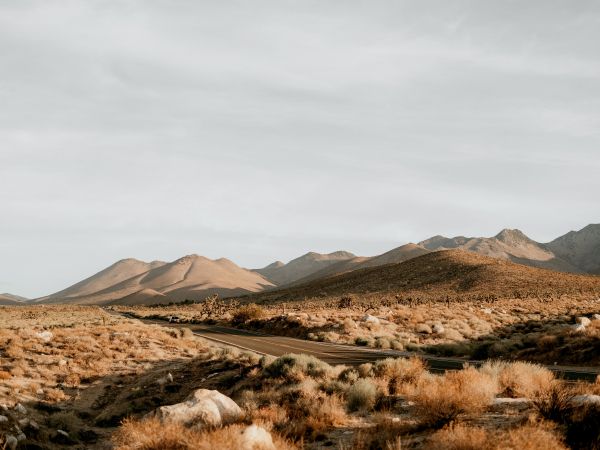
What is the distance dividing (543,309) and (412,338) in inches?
825

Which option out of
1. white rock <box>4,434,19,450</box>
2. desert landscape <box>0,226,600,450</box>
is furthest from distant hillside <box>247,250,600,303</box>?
white rock <box>4,434,19,450</box>

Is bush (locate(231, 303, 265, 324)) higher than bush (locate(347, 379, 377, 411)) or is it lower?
lower

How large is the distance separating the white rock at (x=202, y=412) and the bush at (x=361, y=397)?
2734mm

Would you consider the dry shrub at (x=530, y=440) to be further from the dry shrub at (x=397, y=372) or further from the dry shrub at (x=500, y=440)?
the dry shrub at (x=397, y=372)

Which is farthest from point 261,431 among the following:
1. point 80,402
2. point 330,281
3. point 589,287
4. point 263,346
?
point 330,281

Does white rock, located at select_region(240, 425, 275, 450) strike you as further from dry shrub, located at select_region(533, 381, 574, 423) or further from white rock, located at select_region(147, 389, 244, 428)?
dry shrub, located at select_region(533, 381, 574, 423)

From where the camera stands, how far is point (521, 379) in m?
11.8

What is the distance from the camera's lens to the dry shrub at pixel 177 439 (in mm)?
7895

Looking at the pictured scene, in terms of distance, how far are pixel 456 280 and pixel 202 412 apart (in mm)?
83478

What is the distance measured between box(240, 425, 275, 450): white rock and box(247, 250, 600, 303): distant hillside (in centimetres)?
6343

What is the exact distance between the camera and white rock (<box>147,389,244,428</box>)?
10435mm

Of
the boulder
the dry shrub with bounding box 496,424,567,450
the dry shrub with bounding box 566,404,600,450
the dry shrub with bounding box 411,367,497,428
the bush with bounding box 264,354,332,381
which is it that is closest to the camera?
the dry shrub with bounding box 496,424,567,450

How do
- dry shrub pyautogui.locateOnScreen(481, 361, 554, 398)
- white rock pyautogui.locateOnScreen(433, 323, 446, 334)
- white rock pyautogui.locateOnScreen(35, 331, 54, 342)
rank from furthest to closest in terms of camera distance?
white rock pyautogui.locateOnScreen(433, 323, 446, 334) → white rock pyautogui.locateOnScreen(35, 331, 54, 342) → dry shrub pyautogui.locateOnScreen(481, 361, 554, 398)

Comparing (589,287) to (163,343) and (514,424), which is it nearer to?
(163,343)
